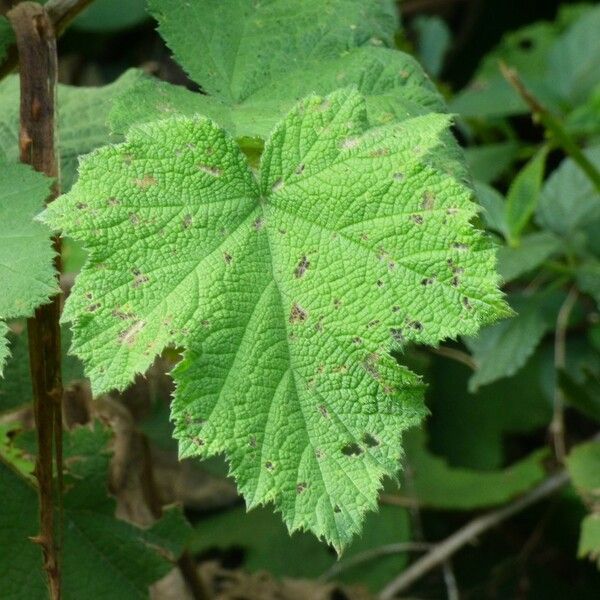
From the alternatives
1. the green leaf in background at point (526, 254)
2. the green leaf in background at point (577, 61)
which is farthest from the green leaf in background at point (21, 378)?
the green leaf in background at point (577, 61)

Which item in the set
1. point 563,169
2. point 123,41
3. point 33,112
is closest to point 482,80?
point 563,169

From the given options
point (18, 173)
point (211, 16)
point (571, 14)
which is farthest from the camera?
point (571, 14)

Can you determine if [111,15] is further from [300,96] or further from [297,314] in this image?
[297,314]

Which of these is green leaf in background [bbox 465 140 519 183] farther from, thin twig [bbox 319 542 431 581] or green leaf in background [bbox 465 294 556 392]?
thin twig [bbox 319 542 431 581]

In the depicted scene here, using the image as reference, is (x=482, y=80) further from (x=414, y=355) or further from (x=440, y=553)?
(x=440, y=553)

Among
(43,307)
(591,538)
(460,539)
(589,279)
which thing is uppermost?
(43,307)

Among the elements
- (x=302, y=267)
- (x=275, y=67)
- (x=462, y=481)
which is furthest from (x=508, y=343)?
(x=302, y=267)

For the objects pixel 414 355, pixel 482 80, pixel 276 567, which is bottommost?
pixel 276 567
